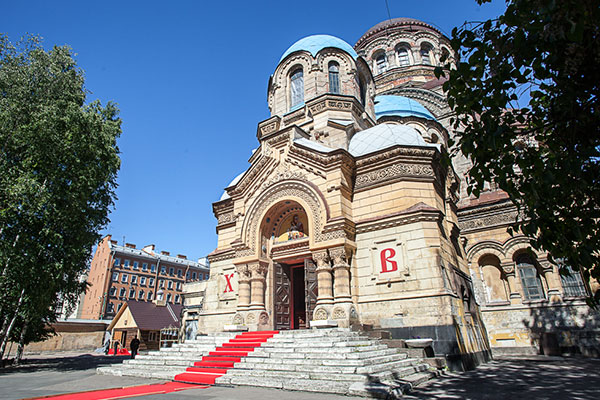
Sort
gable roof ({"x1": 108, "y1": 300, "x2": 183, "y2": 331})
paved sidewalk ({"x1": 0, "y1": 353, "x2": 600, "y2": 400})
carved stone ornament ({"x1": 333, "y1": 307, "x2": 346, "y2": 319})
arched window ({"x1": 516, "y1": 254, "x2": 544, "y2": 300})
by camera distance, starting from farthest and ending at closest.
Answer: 1. gable roof ({"x1": 108, "y1": 300, "x2": 183, "y2": 331})
2. arched window ({"x1": 516, "y1": 254, "x2": 544, "y2": 300})
3. carved stone ornament ({"x1": 333, "y1": 307, "x2": 346, "y2": 319})
4. paved sidewalk ({"x1": 0, "y1": 353, "x2": 600, "y2": 400})

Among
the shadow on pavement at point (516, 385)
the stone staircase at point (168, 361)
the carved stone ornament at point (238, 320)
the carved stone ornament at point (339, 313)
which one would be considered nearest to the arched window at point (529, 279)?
the shadow on pavement at point (516, 385)

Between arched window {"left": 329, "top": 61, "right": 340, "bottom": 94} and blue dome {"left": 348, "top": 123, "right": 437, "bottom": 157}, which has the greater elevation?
arched window {"left": 329, "top": 61, "right": 340, "bottom": 94}

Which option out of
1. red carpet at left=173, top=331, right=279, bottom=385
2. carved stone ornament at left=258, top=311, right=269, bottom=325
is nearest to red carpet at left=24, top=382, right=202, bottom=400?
red carpet at left=173, top=331, right=279, bottom=385

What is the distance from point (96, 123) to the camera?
48.5ft

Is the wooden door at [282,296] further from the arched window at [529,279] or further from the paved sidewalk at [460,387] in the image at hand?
the arched window at [529,279]

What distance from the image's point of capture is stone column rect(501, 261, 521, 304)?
17391 mm

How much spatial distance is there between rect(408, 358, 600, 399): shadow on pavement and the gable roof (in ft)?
85.6

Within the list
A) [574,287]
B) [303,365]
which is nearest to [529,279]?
[574,287]

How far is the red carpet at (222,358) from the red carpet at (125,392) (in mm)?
509

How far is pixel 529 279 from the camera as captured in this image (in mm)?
17547

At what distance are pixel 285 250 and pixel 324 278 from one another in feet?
8.64

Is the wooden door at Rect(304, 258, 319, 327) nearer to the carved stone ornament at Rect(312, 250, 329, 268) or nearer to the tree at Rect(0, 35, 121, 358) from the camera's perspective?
the carved stone ornament at Rect(312, 250, 329, 268)

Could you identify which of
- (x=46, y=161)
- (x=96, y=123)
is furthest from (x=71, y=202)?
(x=96, y=123)

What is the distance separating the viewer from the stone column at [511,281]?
1739cm
